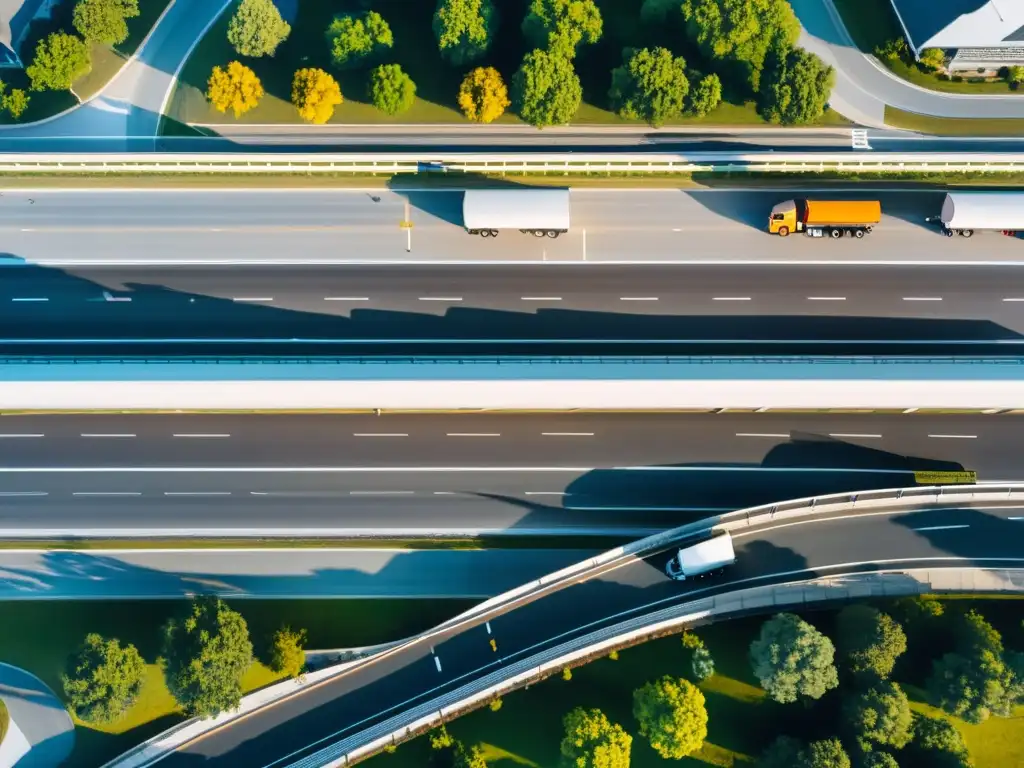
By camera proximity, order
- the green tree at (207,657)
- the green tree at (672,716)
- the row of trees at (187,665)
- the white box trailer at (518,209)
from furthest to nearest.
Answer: the white box trailer at (518,209)
the row of trees at (187,665)
the green tree at (207,657)
the green tree at (672,716)

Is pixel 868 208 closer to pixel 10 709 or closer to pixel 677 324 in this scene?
pixel 677 324

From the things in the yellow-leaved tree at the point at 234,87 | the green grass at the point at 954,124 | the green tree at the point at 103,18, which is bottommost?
the green grass at the point at 954,124

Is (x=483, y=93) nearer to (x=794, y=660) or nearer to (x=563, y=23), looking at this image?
(x=563, y=23)

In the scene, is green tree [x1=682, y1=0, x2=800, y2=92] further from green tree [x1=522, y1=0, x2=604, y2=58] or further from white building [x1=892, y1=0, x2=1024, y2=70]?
white building [x1=892, y1=0, x2=1024, y2=70]

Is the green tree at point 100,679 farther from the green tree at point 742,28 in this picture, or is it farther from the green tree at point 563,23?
the green tree at point 742,28

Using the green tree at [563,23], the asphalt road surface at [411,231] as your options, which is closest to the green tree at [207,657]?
the asphalt road surface at [411,231]

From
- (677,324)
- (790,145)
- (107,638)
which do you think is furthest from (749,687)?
(107,638)

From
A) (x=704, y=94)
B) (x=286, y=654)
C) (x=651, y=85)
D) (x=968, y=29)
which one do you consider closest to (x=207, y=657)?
(x=286, y=654)
